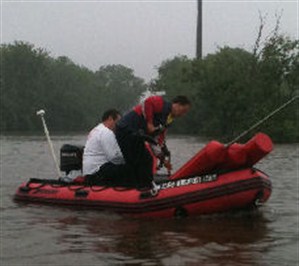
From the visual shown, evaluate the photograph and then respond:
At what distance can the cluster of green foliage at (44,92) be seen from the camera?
7231 cm

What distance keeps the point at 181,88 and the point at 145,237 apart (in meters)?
52.5

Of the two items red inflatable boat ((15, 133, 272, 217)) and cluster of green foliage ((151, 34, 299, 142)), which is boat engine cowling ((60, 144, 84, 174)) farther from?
cluster of green foliage ((151, 34, 299, 142))

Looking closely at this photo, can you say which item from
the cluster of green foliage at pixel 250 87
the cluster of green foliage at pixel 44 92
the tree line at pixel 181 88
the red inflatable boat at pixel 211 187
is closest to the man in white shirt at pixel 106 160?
the red inflatable boat at pixel 211 187

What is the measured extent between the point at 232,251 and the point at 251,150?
2.27 meters

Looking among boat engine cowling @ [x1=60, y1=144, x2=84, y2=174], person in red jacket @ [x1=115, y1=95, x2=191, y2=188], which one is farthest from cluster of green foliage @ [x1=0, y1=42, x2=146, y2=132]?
person in red jacket @ [x1=115, y1=95, x2=191, y2=188]

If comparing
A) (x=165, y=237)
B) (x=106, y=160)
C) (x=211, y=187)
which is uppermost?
(x=106, y=160)

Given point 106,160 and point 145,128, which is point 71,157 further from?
point 145,128

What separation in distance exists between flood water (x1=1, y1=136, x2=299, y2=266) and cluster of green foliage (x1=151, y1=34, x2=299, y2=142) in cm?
2931

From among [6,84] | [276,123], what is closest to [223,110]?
[276,123]

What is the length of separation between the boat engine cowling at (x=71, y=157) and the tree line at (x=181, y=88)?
80.6ft

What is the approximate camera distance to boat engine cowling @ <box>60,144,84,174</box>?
11.7 m

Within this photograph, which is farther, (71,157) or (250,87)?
(250,87)

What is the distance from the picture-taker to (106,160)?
1088cm

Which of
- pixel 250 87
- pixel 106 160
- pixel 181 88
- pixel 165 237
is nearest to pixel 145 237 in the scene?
pixel 165 237
